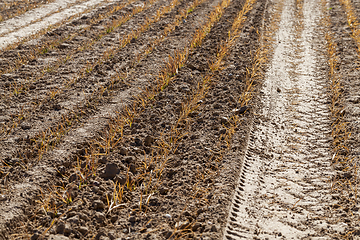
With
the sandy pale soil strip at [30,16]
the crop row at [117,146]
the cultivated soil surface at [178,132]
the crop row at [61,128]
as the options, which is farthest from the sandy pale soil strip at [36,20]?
the crop row at [117,146]

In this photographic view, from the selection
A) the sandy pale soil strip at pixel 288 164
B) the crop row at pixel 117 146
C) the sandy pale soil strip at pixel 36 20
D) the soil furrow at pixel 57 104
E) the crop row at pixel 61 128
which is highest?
the sandy pale soil strip at pixel 36 20

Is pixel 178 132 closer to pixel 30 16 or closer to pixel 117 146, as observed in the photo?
pixel 117 146

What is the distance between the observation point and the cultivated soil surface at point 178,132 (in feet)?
9.39

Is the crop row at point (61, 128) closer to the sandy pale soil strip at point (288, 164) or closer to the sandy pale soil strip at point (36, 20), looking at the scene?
the sandy pale soil strip at point (288, 164)

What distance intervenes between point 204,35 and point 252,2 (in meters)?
3.83

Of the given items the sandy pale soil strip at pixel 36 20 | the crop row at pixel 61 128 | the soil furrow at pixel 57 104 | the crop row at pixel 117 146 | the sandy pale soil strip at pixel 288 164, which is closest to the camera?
the sandy pale soil strip at pixel 288 164

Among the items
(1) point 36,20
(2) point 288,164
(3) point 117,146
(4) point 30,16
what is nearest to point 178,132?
(3) point 117,146

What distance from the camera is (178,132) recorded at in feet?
13.3

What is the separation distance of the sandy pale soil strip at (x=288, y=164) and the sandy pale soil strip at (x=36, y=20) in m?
5.41

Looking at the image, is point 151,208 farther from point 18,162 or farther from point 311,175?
point 311,175

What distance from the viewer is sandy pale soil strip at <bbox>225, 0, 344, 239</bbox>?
2.86 metres

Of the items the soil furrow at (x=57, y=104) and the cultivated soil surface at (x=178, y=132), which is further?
the soil furrow at (x=57, y=104)

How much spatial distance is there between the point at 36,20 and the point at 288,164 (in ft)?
24.5

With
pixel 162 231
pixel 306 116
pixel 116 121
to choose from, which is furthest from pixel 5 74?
pixel 306 116
